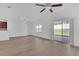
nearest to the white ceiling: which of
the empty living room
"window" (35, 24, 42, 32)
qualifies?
the empty living room

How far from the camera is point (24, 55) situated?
176 cm

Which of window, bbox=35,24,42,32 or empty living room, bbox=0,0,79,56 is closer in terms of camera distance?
empty living room, bbox=0,0,79,56

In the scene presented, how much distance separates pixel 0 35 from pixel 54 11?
81 cm

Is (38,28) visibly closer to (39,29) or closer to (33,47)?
(39,29)

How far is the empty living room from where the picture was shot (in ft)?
5.65

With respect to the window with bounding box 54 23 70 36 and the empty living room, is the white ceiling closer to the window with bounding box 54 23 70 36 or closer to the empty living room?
the empty living room

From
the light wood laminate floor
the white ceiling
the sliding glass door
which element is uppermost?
the white ceiling

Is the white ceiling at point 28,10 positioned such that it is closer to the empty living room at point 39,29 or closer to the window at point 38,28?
the empty living room at point 39,29

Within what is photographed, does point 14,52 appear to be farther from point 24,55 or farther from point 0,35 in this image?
point 0,35

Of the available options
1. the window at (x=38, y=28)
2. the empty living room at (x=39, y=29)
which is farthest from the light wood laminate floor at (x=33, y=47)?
the window at (x=38, y=28)

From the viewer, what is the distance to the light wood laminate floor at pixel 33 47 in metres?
1.74

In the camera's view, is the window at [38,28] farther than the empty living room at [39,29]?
Yes

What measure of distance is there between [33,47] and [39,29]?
0.88 feet

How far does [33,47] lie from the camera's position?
→ 1795 millimetres
